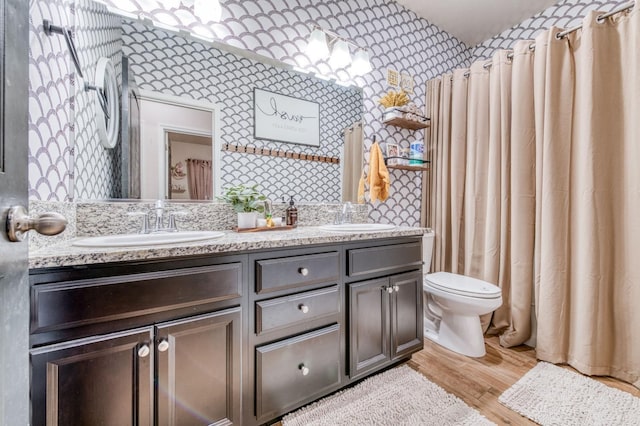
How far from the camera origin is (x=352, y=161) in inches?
79.7

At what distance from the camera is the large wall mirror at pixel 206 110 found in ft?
4.44

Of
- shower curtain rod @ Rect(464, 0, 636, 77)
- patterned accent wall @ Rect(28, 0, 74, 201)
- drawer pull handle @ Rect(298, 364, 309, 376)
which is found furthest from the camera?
shower curtain rod @ Rect(464, 0, 636, 77)

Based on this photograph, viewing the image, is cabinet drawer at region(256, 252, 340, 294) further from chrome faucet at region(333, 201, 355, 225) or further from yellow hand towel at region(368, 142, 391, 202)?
yellow hand towel at region(368, 142, 391, 202)

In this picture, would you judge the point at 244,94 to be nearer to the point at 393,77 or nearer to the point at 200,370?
the point at 393,77

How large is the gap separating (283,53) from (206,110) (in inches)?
25.2

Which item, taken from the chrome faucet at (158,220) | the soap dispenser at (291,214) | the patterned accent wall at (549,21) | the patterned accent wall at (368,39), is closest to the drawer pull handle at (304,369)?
the soap dispenser at (291,214)

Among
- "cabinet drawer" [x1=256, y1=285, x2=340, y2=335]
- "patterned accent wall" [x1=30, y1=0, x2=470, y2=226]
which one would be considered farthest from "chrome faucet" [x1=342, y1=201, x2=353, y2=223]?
"cabinet drawer" [x1=256, y1=285, x2=340, y2=335]

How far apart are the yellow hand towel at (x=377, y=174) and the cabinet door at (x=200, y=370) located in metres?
1.31

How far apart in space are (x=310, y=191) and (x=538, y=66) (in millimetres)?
1655

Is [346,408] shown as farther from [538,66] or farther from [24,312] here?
[538,66]

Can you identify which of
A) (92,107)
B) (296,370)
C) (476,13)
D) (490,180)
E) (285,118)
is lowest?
(296,370)

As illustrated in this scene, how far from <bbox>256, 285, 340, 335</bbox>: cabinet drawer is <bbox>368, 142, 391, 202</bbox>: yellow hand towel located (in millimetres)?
927

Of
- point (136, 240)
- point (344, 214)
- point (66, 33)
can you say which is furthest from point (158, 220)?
point (344, 214)

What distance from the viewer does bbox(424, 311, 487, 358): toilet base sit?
174cm
